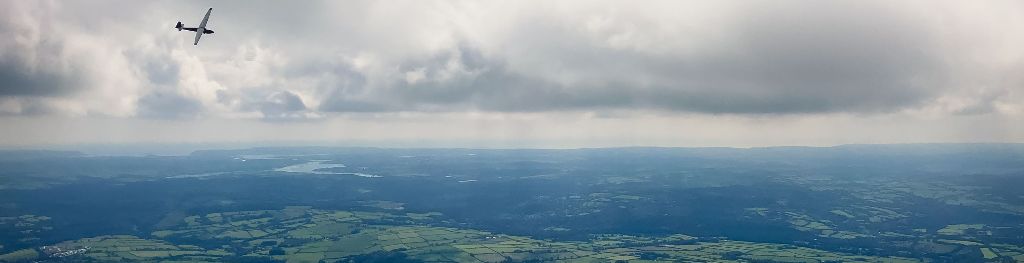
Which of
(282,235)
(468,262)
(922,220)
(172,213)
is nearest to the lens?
(468,262)

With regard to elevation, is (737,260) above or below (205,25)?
below

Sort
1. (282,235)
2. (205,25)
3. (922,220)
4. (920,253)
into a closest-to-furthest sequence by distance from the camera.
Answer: (205,25) < (920,253) < (282,235) < (922,220)

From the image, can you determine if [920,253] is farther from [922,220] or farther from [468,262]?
[468,262]

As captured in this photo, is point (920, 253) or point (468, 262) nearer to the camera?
point (468, 262)

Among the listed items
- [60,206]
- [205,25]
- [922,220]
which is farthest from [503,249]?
[60,206]

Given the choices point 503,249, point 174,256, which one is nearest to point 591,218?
point 503,249

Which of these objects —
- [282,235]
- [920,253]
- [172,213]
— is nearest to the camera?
[920,253]

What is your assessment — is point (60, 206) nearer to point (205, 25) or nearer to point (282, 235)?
point (282, 235)

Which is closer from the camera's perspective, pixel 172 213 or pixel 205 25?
pixel 205 25

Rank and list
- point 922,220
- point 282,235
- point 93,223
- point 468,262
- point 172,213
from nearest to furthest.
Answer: point 468,262 → point 282,235 → point 93,223 → point 922,220 → point 172,213
